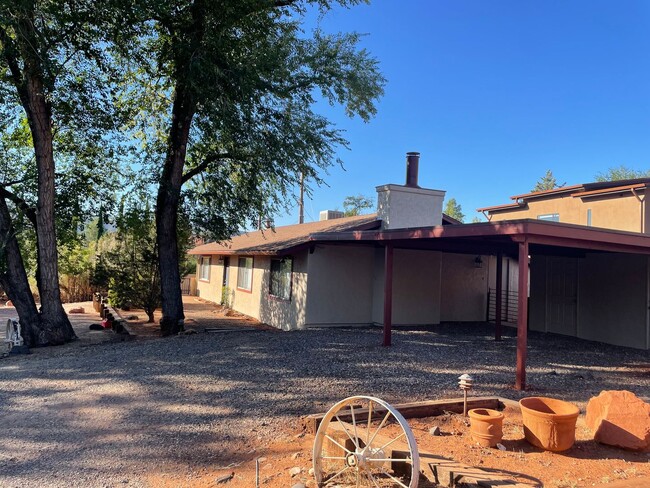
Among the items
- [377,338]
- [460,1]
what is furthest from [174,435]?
[460,1]

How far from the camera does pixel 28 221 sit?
1309 centimetres

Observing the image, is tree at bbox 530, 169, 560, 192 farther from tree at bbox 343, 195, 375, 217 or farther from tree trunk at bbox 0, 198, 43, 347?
tree trunk at bbox 0, 198, 43, 347

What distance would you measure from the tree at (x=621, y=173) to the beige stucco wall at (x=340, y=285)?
125 ft

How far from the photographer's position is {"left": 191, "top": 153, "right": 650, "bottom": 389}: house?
11.4 m

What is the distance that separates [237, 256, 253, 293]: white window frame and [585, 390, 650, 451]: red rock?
1382 centimetres

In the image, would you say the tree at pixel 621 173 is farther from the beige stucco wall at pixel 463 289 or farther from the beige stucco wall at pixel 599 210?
the beige stucco wall at pixel 463 289

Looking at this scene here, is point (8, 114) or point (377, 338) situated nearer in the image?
point (377, 338)

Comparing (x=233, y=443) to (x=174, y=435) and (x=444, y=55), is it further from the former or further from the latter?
(x=444, y=55)

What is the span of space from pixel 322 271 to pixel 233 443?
838 cm

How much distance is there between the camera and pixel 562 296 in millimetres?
13234

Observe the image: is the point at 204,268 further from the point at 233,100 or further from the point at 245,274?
the point at 233,100

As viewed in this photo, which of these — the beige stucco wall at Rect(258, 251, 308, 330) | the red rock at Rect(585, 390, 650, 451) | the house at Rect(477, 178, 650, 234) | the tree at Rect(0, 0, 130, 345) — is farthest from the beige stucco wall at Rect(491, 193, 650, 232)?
the tree at Rect(0, 0, 130, 345)

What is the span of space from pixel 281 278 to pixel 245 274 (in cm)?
397

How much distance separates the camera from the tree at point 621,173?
137 feet
